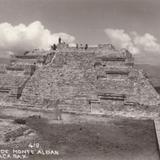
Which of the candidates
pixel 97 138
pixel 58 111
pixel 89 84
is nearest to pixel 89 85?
pixel 89 84

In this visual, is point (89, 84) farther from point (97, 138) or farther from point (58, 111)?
point (97, 138)

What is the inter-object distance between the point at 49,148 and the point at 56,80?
10.1 metres

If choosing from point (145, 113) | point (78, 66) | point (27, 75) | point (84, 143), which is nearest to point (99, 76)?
point (78, 66)

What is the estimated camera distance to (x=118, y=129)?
1349 centimetres

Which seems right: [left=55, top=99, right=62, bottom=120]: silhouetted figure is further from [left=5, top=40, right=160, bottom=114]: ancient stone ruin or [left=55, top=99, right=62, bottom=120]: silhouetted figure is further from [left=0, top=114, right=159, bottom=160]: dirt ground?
[left=0, top=114, right=159, bottom=160]: dirt ground

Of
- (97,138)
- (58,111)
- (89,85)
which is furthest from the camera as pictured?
(89,85)

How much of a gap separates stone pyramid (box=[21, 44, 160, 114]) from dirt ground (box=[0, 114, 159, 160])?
1.87 metres

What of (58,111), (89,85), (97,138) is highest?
(89,85)

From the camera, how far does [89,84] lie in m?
19.0

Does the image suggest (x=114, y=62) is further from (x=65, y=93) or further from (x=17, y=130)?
(x=17, y=130)

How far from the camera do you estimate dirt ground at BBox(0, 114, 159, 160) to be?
9669 millimetres

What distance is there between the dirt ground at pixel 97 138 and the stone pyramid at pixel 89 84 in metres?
1.87

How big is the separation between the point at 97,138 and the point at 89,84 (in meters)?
7.68

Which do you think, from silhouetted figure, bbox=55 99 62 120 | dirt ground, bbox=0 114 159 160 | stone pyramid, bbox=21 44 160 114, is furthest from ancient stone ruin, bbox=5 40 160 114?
dirt ground, bbox=0 114 159 160
